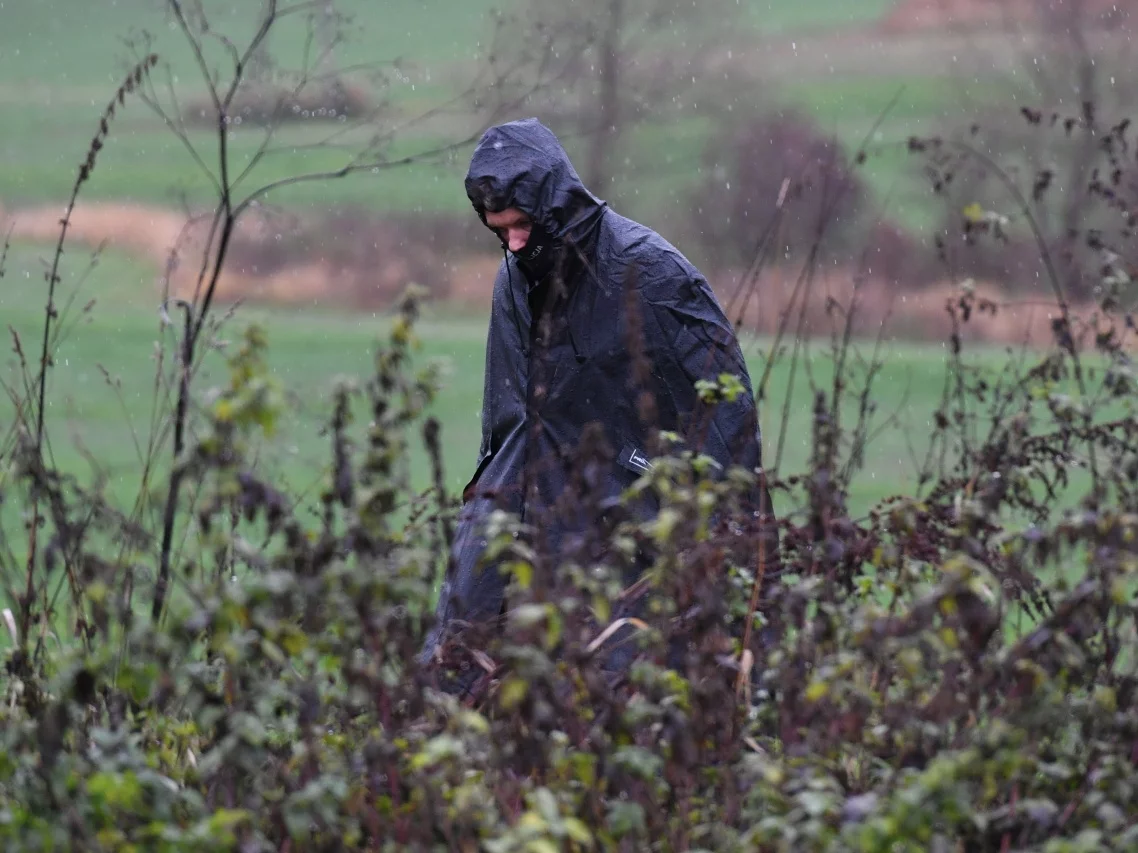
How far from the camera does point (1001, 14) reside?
47.4 meters

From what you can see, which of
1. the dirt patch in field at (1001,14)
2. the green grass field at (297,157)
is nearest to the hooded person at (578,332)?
the green grass field at (297,157)

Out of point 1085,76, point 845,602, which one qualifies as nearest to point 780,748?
point 845,602

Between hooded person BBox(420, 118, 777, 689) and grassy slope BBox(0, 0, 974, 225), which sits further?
grassy slope BBox(0, 0, 974, 225)

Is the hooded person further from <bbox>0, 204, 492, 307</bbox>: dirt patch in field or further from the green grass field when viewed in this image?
<bbox>0, 204, 492, 307</bbox>: dirt patch in field

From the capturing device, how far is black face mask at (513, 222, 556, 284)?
4.62 m

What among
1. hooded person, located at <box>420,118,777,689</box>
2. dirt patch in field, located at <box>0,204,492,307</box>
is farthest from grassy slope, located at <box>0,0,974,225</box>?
hooded person, located at <box>420,118,777,689</box>

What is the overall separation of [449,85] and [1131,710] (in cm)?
4057

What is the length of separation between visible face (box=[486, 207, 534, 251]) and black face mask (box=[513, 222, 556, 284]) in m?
0.01

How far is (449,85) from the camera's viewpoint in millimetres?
42438

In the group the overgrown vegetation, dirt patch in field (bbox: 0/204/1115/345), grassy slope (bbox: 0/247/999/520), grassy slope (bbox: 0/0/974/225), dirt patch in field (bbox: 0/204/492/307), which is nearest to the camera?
the overgrown vegetation

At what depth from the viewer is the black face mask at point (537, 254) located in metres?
4.62

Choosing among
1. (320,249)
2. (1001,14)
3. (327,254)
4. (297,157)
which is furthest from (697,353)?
(1001,14)

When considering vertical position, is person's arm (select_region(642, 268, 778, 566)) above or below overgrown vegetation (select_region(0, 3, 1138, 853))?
above

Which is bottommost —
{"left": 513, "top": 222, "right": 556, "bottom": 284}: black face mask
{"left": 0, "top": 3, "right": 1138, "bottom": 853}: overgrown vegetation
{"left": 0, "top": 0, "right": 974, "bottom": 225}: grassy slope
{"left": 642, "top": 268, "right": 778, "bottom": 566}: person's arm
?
{"left": 0, "top": 3, "right": 1138, "bottom": 853}: overgrown vegetation
